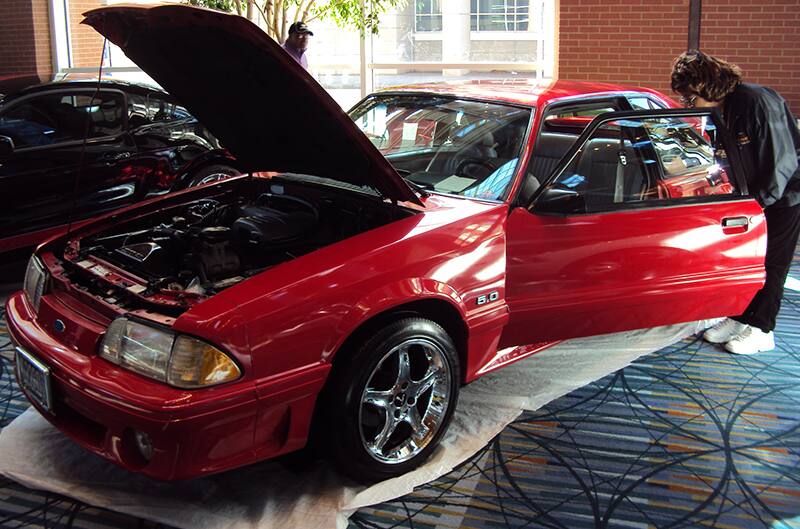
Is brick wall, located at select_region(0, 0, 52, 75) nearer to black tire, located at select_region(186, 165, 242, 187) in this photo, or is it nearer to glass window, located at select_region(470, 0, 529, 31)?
glass window, located at select_region(470, 0, 529, 31)

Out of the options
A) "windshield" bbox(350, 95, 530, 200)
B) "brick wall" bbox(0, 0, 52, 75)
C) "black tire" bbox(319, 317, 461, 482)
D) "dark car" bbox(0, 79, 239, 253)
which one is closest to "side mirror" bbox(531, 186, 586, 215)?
"windshield" bbox(350, 95, 530, 200)

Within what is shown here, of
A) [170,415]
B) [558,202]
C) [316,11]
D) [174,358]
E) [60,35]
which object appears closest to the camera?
[170,415]

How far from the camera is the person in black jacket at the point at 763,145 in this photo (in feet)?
13.8

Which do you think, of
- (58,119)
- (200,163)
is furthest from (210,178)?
(58,119)

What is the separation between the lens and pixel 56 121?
18.9 feet

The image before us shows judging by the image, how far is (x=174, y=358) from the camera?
2705mm

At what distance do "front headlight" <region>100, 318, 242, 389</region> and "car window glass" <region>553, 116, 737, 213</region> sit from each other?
2.09 m

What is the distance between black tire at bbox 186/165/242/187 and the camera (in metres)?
6.21

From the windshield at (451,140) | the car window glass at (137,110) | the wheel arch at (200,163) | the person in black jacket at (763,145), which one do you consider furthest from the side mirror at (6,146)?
the person in black jacket at (763,145)

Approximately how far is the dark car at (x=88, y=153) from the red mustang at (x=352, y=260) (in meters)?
1.70

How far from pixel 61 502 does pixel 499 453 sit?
179cm

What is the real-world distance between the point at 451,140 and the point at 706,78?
4.76 ft

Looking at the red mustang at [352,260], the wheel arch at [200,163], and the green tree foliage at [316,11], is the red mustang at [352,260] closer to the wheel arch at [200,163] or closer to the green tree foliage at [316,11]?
the wheel arch at [200,163]

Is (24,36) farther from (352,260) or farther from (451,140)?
(352,260)
